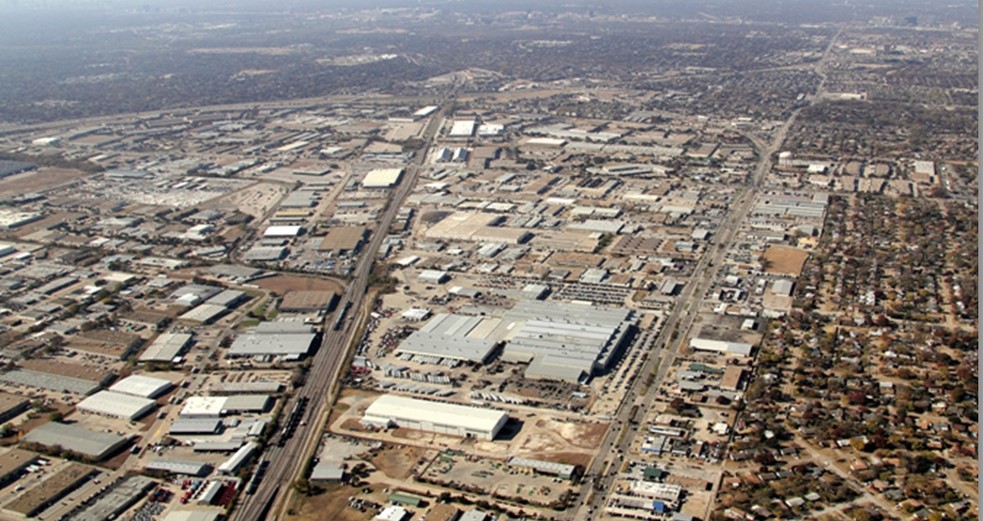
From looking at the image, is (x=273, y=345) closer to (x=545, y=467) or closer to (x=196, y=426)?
(x=196, y=426)

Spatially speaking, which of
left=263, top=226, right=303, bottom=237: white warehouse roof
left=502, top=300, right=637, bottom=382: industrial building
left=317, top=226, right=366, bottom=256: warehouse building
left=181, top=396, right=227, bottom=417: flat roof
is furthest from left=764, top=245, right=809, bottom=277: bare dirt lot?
left=181, top=396, right=227, bottom=417: flat roof

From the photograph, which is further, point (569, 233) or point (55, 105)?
point (55, 105)

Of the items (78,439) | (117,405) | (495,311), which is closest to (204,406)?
(117,405)

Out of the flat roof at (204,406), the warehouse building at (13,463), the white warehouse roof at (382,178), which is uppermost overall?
the flat roof at (204,406)

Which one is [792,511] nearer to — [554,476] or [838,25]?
[554,476]

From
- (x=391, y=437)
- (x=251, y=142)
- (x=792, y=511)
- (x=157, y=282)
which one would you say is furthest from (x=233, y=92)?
(x=792, y=511)

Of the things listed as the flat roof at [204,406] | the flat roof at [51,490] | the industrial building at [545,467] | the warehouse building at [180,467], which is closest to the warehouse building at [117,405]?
the flat roof at [204,406]

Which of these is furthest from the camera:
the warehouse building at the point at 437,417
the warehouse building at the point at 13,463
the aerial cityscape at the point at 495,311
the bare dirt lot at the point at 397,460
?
the warehouse building at the point at 437,417

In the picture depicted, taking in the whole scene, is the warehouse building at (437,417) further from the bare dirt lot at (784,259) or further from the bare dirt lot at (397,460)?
the bare dirt lot at (784,259)
